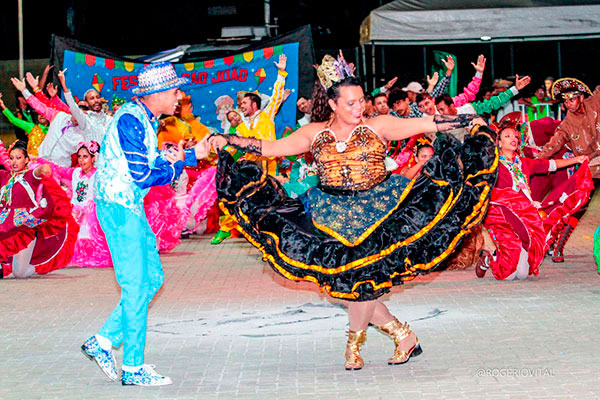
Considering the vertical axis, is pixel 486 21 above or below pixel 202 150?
above

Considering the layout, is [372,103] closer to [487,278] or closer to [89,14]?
[487,278]

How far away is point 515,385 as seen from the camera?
5633 millimetres

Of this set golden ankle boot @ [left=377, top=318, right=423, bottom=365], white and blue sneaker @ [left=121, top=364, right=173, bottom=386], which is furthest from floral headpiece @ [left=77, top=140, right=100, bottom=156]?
golden ankle boot @ [left=377, top=318, right=423, bottom=365]

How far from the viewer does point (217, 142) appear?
639cm

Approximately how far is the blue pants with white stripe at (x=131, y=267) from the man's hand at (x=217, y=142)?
710 millimetres

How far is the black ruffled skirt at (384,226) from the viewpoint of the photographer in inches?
239

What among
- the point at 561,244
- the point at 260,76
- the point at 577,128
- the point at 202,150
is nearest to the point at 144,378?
the point at 202,150

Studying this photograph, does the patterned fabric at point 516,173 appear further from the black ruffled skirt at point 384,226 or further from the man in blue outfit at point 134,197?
the man in blue outfit at point 134,197

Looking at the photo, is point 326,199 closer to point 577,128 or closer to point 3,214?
point 3,214

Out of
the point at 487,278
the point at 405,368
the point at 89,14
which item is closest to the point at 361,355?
Result: the point at 405,368

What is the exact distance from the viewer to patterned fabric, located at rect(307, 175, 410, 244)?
6141 millimetres

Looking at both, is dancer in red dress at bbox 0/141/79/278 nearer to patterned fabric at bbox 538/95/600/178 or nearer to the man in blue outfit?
the man in blue outfit
